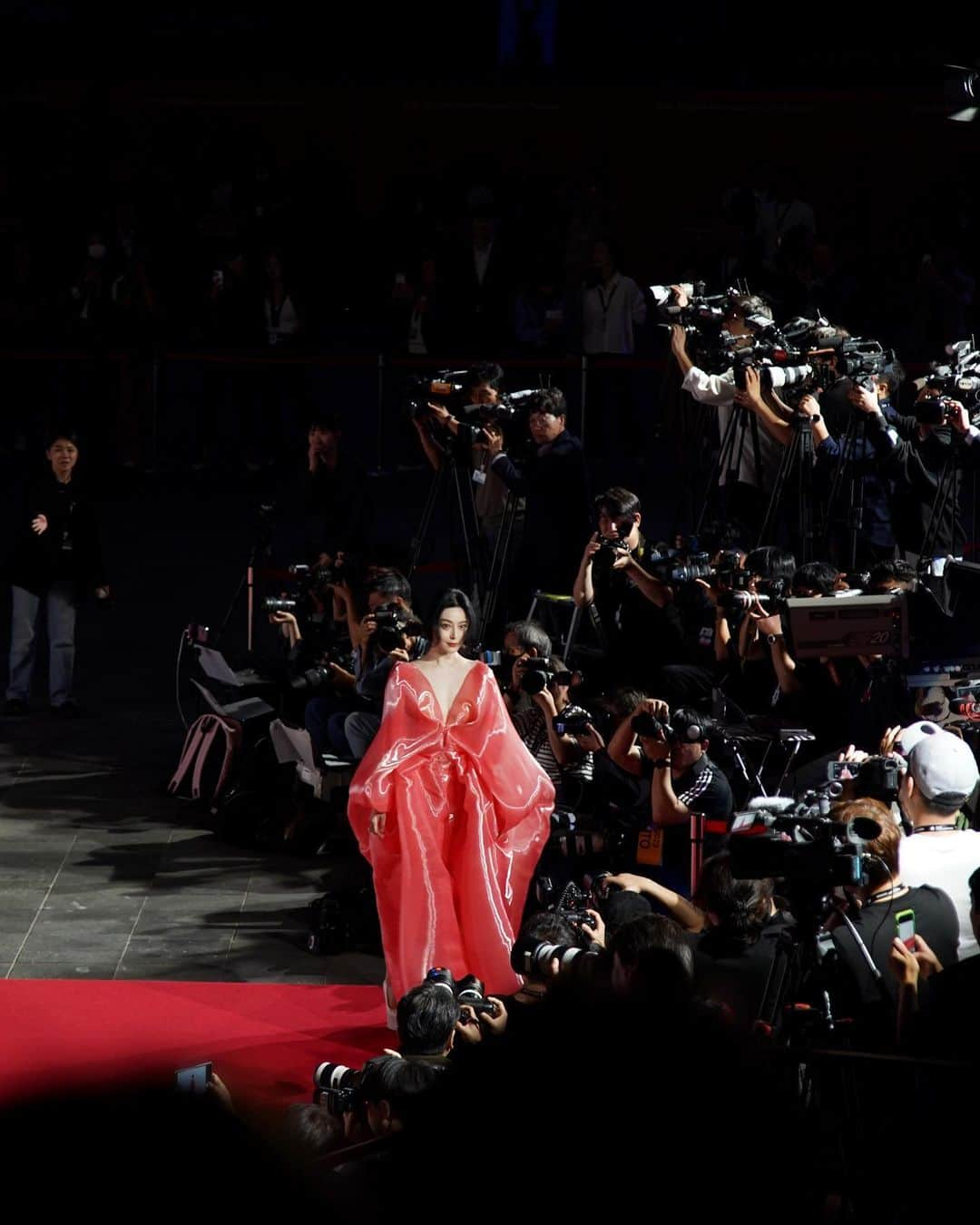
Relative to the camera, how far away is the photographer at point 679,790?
6.48 metres

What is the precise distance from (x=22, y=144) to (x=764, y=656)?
34.8 ft

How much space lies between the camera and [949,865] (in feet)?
17.1

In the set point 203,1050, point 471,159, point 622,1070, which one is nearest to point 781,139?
point 471,159

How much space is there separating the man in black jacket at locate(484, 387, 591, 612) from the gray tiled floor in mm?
1735

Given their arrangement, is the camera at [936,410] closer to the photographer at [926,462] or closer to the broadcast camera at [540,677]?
the photographer at [926,462]

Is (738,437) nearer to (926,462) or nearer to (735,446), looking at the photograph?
(735,446)

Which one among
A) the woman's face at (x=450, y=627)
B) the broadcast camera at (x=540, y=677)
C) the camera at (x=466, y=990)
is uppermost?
the woman's face at (x=450, y=627)

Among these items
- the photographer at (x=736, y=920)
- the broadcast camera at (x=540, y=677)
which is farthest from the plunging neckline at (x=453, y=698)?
the photographer at (x=736, y=920)

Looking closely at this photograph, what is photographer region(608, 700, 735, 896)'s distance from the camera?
6.48m

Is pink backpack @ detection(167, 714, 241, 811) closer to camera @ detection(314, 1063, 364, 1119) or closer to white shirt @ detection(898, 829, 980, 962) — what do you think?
camera @ detection(314, 1063, 364, 1119)

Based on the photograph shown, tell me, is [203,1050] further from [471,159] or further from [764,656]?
[471,159]

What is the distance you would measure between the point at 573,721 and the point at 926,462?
2.21 m

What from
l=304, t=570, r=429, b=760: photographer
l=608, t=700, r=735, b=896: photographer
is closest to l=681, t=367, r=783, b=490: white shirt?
l=304, t=570, r=429, b=760: photographer

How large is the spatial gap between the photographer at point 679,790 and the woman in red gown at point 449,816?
574mm
